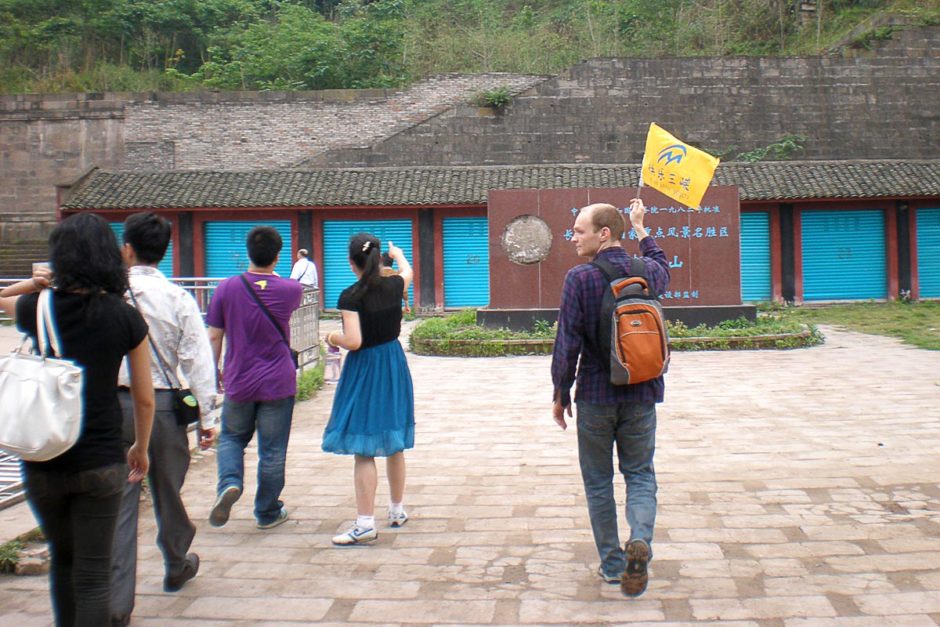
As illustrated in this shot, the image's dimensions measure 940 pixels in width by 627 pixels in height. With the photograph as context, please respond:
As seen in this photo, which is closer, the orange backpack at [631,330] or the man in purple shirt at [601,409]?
the orange backpack at [631,330]

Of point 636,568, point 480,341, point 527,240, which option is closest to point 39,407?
point 636,568

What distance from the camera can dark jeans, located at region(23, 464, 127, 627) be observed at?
10.3 feet

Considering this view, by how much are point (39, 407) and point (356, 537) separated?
2.24 metres

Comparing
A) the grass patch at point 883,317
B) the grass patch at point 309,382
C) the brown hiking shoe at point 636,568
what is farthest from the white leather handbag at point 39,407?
the grass patch at point 883,317

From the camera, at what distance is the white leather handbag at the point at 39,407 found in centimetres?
298

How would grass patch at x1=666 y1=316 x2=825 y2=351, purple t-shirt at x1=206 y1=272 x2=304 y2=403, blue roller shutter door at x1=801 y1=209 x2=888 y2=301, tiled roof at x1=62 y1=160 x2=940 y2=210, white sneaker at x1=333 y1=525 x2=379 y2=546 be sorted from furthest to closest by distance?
blue roller shutter door at x1=801 y1=209 x2=888 y2=301 < tiled roof at x1=62 y1=160 x2=940 y2=210 < grass patch at x1=666 y1=316 x2=825 y2=351 < purple t-shirt at x1=206 y1=272 x2=304 y2=403 < white sneaker at x1=333 y1=525 x2=379 y2=546

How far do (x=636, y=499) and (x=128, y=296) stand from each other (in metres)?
2.32

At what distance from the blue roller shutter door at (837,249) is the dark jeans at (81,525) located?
2092 centimetres

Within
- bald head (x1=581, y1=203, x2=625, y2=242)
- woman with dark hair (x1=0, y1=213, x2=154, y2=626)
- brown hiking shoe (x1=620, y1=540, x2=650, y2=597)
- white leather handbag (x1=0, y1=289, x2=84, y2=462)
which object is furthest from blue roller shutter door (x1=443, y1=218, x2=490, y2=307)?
white leather handbag (x1=0, y1=289, x2=84, y2=462)

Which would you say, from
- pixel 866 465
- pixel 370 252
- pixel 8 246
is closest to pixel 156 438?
pixel 370 252

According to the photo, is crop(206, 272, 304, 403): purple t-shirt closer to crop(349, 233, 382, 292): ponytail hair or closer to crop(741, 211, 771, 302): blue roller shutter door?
crop(349, 233, 382, 292): ponytail hair

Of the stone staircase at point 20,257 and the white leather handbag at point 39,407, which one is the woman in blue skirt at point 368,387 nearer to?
the white leather handbag at point 39,407

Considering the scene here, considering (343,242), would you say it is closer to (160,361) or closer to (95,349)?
(160,361)

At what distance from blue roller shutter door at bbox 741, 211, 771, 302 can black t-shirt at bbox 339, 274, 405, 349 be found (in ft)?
60.1
